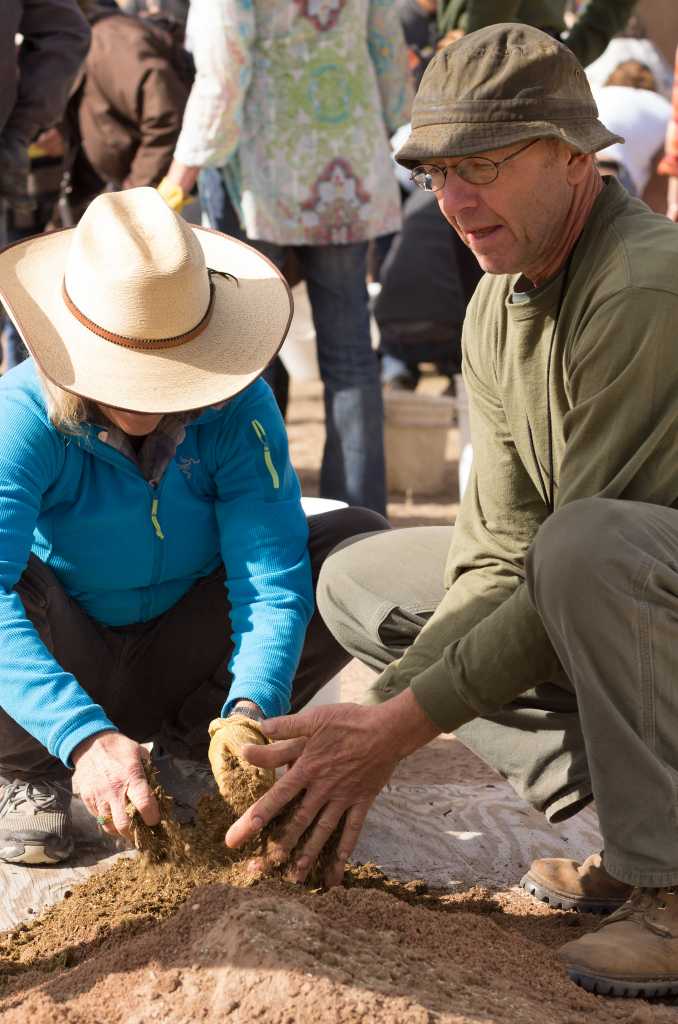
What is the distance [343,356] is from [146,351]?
7.26 feet

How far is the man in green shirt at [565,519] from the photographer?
209 centimetres

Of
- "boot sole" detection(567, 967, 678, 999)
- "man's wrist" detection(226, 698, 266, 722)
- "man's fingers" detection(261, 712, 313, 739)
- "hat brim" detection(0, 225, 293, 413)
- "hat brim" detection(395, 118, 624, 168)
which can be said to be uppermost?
"hat brim" detection(395, 118, 624, 168)

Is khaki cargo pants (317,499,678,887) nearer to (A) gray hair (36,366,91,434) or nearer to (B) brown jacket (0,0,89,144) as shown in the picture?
(A) gray hair (36,366,91,434)

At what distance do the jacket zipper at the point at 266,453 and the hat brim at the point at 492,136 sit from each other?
0.71 m

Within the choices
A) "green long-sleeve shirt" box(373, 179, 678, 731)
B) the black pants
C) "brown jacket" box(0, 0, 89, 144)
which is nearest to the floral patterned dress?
"brown jacket" box(0, 0, 89, 144)

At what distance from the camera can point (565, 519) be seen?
2.14 metres

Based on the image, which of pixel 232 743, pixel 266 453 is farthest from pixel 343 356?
pixel 232 743

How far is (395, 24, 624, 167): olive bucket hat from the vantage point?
2152 mm

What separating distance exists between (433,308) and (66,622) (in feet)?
13.9

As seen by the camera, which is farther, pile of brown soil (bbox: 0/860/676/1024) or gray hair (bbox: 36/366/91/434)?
gray hair (bbox: 36/366/91/434)

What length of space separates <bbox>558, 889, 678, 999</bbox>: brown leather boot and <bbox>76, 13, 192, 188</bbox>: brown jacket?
3.59 metres

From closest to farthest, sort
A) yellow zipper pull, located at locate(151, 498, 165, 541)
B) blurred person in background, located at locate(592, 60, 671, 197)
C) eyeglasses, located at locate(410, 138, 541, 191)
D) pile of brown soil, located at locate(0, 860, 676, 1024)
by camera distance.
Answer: pile of brown soil, located at locate(0, 860, 676, 1024)
eyeglasses, located at locate(410, 138, 541, 191)
yellow zipper pull, located at locate(151, 498, 165, 541)
blurred person in background, located at locate(592, 60, 671, 197)

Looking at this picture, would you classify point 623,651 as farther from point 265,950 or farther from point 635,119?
point 635,119

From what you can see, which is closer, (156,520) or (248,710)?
(248,710)
